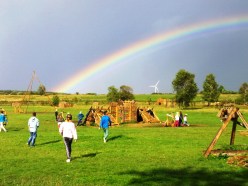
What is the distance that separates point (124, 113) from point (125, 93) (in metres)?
93.4

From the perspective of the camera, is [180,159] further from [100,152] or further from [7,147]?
[7,147]

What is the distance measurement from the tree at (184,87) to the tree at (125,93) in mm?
24185

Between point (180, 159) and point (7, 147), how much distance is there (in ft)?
36.1

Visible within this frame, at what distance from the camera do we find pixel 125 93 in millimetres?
143375

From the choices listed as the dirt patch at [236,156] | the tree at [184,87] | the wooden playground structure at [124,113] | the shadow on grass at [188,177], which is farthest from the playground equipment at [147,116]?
the tree at [184,87]

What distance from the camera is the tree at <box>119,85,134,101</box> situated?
461 ft

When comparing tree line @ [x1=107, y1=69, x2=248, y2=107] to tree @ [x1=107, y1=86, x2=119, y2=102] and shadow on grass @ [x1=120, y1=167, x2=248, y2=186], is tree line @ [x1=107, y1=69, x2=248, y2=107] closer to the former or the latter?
tree @ [x1=107, y1=86, x2=119, y2=102]

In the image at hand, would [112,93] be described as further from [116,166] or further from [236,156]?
[116,166]

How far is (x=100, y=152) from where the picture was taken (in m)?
20.7

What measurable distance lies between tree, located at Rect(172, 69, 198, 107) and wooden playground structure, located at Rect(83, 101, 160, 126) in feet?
218

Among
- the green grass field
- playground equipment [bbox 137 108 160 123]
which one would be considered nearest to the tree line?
playground equipment [bbox 137 108 160 123]

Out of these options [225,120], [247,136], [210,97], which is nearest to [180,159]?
[225,120]

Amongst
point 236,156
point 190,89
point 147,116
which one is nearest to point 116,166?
point 236,156

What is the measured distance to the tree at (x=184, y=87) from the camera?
11694 centimetres
